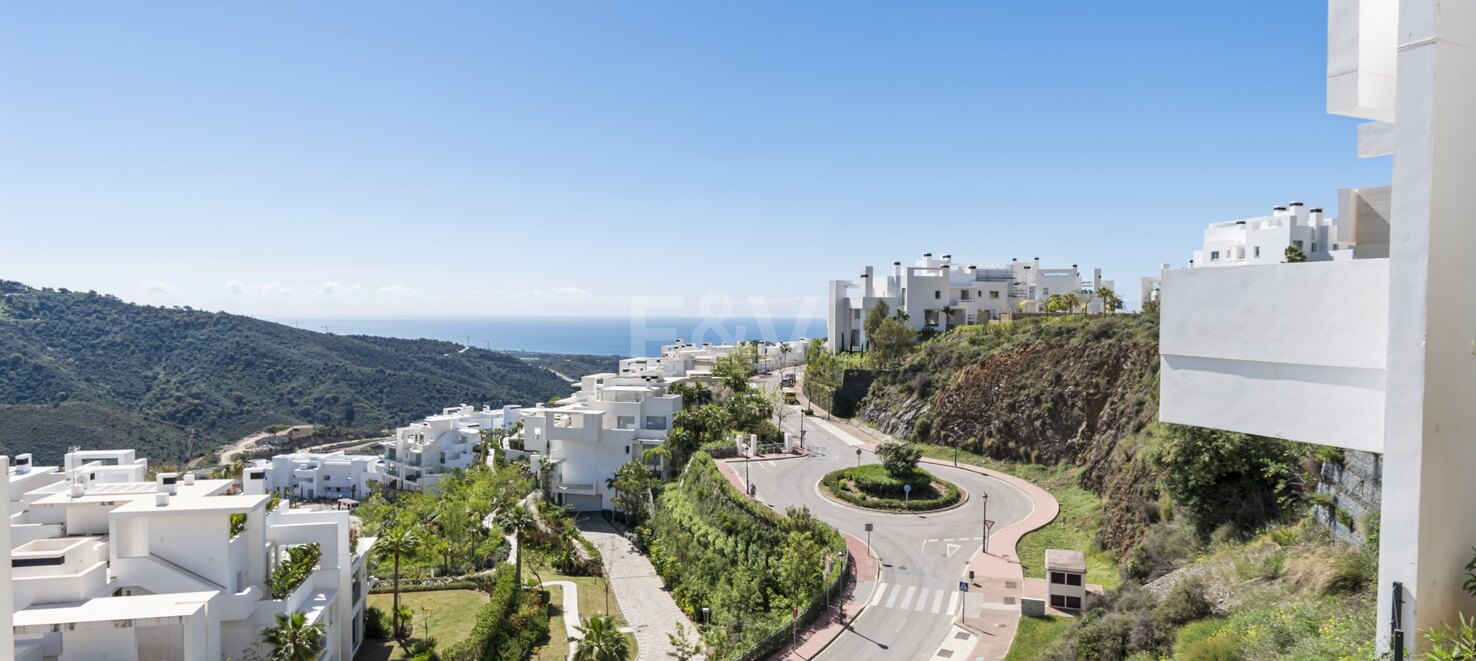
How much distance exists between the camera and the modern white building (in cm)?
504

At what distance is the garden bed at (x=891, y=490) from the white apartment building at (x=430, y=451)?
35242 millimetres

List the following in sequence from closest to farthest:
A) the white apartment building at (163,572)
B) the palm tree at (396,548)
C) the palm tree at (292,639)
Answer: the white apartment building at (163,572) < the palm tree at (292,639) < the palm tree at (396,548)

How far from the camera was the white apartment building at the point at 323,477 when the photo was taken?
2496 inches

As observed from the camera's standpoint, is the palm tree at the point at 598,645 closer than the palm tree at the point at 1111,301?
Yes

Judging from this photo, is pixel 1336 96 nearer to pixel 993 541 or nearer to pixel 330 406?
pixel 993 541

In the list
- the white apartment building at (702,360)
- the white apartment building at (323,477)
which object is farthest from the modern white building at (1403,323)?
the white apartment building at (323,477)

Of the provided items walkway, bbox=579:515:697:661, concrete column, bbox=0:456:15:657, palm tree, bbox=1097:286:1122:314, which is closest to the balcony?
concrete column, bbox=0:456:15:657

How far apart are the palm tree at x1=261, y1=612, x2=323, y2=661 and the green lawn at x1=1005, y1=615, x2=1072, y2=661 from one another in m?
17.4

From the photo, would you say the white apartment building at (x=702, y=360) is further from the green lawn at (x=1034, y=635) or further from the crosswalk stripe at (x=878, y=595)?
the green lawn at (x=1034, y=635)

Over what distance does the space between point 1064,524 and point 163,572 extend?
28.6 meters

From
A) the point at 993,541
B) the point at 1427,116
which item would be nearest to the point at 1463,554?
the point at 1427,116

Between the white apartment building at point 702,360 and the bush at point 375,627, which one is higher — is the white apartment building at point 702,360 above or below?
above

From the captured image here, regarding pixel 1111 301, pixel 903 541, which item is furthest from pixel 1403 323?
pixel 1111 301

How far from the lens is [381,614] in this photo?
85.5ft
